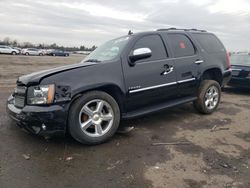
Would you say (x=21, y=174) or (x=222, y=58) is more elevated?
(x=222, y=58)

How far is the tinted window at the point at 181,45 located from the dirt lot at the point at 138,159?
1436 millimetres

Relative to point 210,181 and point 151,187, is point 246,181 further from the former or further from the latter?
point 151,187

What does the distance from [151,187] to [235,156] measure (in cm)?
154

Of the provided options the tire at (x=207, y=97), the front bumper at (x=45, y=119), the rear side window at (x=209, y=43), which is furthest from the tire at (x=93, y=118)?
the rear side window at (x=209, y=43)

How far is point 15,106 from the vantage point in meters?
4.09

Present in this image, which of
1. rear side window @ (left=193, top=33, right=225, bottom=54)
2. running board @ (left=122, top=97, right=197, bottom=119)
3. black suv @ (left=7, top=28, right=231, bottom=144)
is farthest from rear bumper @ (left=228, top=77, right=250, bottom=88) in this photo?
running board @ (left=122, top=97, right=197, bottom=119)

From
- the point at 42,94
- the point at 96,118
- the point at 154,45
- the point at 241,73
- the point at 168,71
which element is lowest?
the point at 96,118

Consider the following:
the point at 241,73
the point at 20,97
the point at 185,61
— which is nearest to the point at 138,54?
the point at 185,61

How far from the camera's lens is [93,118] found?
4.01 meters

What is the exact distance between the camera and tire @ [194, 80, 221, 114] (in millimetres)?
5672

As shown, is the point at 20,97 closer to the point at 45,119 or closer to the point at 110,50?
the point at 45,119

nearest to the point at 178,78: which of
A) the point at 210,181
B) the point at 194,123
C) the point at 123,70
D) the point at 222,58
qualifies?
the point at 194,123

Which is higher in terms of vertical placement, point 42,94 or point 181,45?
point 181,45

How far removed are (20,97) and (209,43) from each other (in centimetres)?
426
